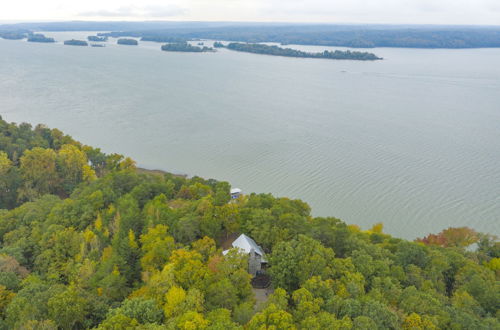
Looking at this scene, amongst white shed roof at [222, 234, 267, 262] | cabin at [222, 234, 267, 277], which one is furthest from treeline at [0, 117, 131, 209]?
cabin at [222, 234, 267, 277]

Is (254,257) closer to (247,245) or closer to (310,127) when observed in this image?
(247,245)

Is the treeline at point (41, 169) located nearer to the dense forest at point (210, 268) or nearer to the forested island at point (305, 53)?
the dense forest at point (210, 268)

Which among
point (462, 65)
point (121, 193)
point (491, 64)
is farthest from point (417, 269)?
point (491, 64)

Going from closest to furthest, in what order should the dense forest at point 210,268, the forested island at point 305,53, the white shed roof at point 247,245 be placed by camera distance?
the dense forest at point 210,268, the white shed roof at point 247,245, the forested island at point 305,53

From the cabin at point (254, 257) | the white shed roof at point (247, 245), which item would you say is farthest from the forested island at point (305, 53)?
the cabin at point (254, 257)

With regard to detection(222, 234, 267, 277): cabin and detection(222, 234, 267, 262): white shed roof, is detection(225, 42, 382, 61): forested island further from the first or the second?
detection(222, 234, 267, 277): cabin

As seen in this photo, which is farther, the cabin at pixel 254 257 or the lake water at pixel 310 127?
the lake water at pixel 310 127
